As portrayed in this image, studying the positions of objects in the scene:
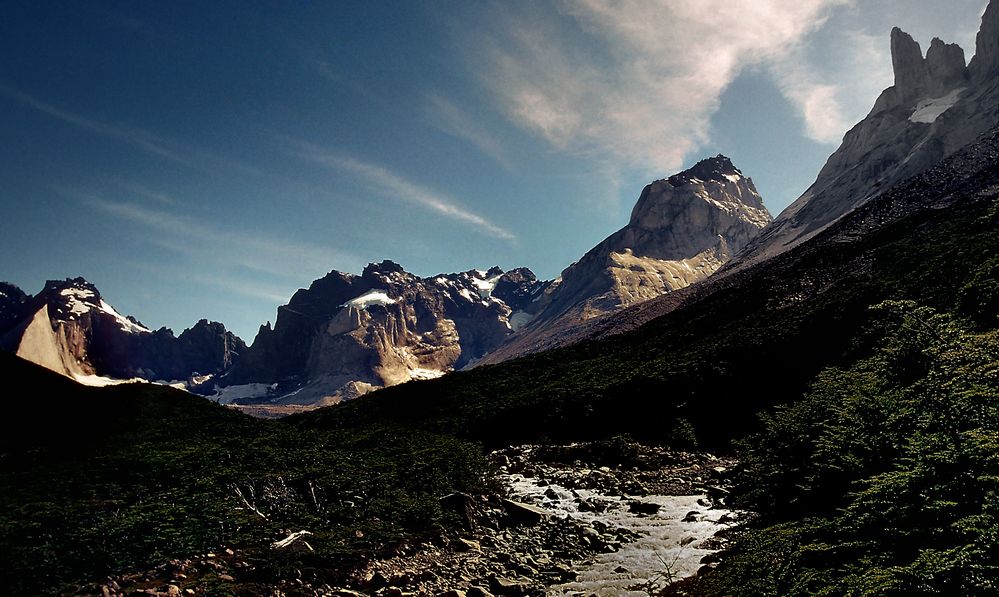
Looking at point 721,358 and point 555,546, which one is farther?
point 721,358

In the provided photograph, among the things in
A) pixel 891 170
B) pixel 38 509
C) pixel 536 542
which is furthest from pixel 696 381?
pixel 891 170

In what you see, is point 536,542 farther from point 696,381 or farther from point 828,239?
point 828,239

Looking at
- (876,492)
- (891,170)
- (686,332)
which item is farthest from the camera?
(891,170)

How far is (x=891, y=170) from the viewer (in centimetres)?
15600

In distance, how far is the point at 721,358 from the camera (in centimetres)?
3775

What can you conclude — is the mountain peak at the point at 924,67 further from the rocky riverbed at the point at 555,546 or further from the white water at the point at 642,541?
the white water at the point at 642,541

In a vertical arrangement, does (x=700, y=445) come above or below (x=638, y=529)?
above

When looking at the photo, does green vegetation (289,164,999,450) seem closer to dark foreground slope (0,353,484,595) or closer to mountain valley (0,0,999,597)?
mountain valley (0,0,999,597)

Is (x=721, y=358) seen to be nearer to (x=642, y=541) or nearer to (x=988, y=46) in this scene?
(x=642, y=541)

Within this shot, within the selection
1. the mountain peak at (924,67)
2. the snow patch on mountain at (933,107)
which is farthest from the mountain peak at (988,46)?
the mountain peak at (924,67)

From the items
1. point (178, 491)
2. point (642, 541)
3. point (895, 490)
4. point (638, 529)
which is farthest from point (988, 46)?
point (178, 491)

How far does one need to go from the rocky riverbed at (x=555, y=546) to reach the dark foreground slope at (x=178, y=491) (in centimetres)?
50

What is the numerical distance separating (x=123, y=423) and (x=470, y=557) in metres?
18.0

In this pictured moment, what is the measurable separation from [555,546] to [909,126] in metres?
212
